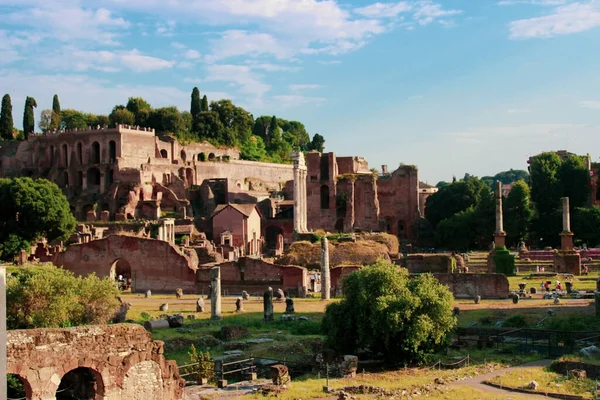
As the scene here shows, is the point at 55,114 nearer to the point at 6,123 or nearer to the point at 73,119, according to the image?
the point at 73,119

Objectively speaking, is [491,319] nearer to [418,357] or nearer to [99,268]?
[418,357]

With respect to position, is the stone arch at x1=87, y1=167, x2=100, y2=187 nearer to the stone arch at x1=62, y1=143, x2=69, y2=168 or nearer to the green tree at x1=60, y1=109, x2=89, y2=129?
the stone arch at x1=62, y1=143, x2=69, y2=168

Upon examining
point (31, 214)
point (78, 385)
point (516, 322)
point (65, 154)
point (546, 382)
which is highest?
point (65, 154)

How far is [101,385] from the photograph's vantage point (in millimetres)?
14461

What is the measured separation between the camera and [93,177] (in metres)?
72.9

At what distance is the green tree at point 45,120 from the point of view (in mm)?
85125

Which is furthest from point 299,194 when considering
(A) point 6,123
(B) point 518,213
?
(A) point 6,123

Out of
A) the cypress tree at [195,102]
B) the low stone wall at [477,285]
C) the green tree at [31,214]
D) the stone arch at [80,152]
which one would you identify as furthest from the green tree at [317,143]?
the low stone wall at [477,285]

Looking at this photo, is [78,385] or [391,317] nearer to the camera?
[78,385]

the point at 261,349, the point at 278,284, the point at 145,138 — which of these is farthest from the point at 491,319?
the point at 145,138

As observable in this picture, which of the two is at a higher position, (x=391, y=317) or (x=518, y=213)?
(x=518, y=213)

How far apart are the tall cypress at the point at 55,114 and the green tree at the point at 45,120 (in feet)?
1.16

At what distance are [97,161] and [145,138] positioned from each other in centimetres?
507

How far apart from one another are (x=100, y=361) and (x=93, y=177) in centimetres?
6094
